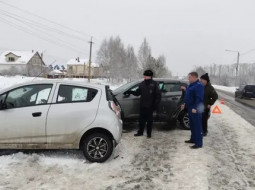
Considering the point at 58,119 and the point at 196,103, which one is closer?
the point at 58,119

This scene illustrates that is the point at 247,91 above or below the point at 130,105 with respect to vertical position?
below

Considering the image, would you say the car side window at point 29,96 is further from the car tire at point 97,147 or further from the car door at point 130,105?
the car door at point 130,105

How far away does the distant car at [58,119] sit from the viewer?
573cm

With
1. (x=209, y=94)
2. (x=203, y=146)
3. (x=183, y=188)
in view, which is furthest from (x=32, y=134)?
(x=209, y=94)

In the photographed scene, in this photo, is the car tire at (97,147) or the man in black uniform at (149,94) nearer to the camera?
the car tire at (97,147)

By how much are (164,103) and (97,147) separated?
11.8 ft

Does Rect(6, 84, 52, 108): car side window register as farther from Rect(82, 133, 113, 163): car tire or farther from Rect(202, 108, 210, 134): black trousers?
Rect(202, 108, 210, 134): black trousers

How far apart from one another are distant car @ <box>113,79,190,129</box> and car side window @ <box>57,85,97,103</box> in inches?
109

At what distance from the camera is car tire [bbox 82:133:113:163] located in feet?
19.1

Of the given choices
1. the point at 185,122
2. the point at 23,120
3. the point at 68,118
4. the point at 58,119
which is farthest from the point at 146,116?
the point at 23,120

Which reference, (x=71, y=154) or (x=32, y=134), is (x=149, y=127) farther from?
(x=32, y=134)

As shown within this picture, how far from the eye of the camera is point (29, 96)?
5.91 metres

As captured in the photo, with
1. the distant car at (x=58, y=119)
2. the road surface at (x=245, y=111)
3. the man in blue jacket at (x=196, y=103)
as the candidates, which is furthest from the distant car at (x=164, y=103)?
the road surface at (x=245, y=111)

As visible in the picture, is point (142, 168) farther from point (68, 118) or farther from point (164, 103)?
point (164, 103)
